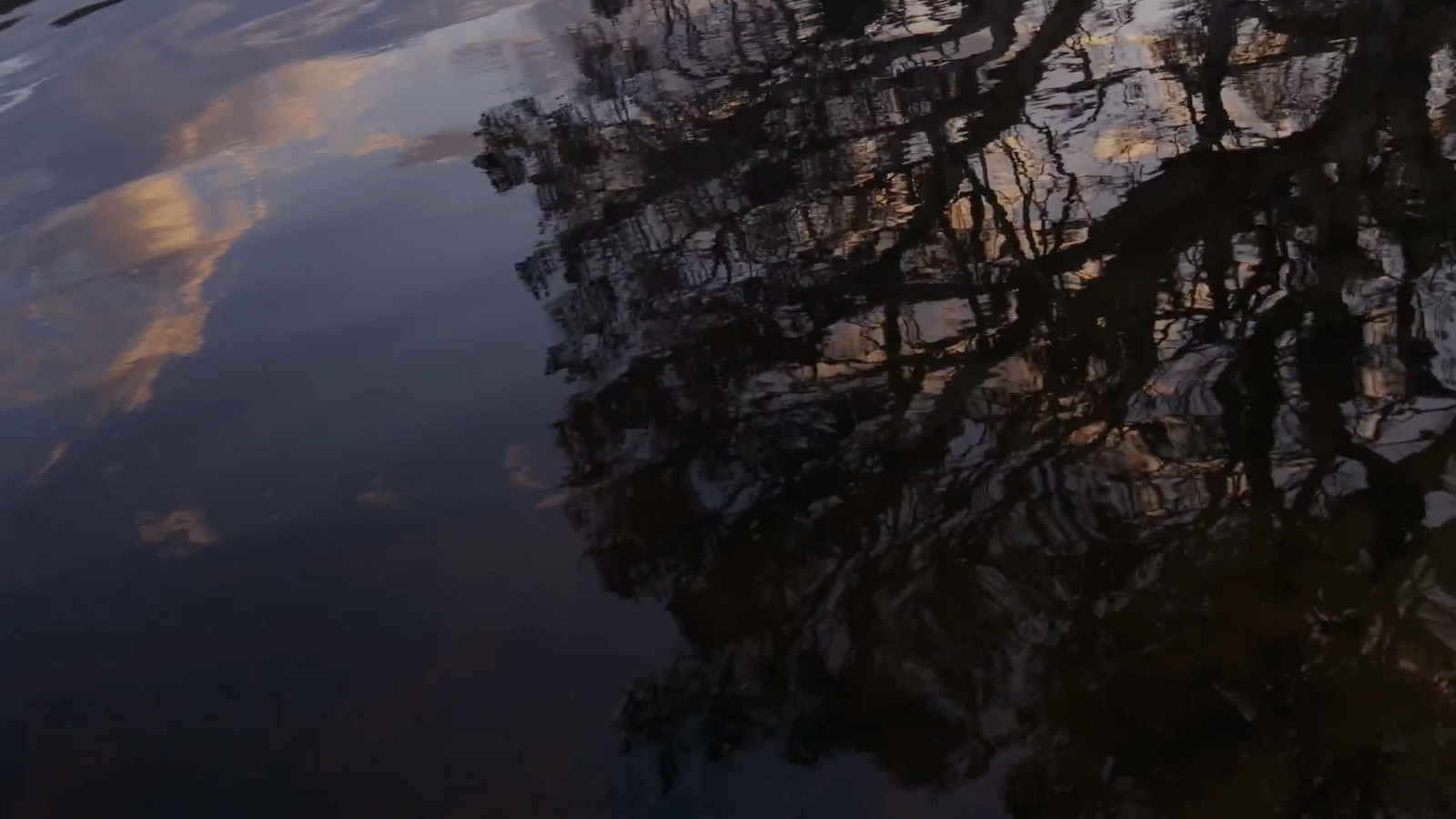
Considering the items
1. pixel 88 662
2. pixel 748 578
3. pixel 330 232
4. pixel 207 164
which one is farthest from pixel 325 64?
pixel 748 578

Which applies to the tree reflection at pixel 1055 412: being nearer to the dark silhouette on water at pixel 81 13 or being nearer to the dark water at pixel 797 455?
the dark water at pixel 797 455

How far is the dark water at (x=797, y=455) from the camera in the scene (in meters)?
3.17

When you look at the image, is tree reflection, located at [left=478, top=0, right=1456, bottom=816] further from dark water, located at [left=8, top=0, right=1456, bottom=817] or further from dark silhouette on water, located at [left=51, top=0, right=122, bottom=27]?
dark silhouette on water, located at [left=51, top=0, right=122, bottom=27]

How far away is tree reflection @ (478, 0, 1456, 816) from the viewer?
306cm

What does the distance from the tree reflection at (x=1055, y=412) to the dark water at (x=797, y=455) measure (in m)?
0.02

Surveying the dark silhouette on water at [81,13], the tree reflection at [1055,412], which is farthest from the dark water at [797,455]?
the dark silhouette on water at [81,13]

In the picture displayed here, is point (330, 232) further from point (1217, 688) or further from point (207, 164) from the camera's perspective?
point (1217, 688)

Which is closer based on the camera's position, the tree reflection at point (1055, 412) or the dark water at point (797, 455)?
the tree reflection at point (1055, 412)

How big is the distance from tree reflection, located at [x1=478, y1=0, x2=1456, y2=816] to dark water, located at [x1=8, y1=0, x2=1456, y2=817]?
2cm

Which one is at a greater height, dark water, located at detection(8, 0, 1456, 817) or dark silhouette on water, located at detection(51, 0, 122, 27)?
dark silhouette on water, located at detection(51, 0, 122, 27)

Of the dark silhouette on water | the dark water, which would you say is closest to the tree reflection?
the dark water

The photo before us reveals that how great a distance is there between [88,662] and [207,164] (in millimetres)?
5416

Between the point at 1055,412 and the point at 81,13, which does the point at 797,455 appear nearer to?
the point at 1055,412

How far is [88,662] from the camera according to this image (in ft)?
13.5
